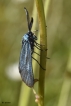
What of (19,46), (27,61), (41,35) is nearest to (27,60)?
(27,61)

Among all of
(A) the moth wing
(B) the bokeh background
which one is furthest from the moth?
(B) the bokeh background

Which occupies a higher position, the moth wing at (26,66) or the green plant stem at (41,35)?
the green plant stem at (41,35)

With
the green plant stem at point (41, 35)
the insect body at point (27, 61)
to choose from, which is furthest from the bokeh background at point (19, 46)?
the green plant stem at point (41, 35)

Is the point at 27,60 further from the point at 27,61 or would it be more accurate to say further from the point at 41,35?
the point at 41,35

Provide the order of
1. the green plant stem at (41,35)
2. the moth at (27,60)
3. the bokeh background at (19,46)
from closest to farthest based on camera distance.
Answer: the green plant stem at (41,35)
the moth at (27,60)
the bokeh background at (19,46)

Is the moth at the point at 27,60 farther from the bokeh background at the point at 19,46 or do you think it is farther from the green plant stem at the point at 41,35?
the bokeh background at the point at 19,46

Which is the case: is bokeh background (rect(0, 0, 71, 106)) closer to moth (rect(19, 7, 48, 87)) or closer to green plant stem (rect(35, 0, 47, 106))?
moth (rect(19, 7, 48, 87))
